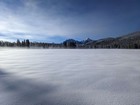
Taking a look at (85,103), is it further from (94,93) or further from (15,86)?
(15,86)

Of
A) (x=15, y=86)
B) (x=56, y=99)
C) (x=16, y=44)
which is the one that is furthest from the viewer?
(x=16, y=44)

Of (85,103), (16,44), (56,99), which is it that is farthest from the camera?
(16,44)

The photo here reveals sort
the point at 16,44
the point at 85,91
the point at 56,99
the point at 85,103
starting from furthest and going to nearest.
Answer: the point at 16,44
the point at 85,91
the point at 56,99
the point at 85,103

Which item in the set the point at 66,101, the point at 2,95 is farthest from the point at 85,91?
the point at 2,95

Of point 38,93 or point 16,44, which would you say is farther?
point 16,44

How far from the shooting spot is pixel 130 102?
1.90 meters

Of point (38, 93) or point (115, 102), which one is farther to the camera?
point (38, 93)

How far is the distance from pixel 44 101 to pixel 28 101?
22 centimetres

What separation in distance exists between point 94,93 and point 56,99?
2.15ft

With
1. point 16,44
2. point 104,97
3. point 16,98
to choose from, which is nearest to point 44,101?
point 16,98

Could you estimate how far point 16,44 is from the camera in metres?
92.3

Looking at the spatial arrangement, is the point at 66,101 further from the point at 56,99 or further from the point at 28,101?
the point at 28,101

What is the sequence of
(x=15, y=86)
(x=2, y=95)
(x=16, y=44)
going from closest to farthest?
(x=2, y=95)
(x=15, y=86)
(x=16, y=44)

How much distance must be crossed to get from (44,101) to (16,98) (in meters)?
0.44
